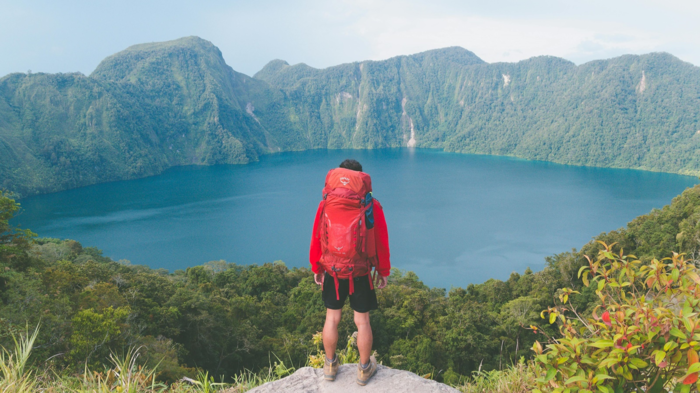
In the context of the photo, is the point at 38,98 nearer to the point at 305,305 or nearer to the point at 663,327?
the point at 305,305

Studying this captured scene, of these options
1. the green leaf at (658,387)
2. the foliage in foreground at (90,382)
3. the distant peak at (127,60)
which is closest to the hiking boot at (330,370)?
the foliage in foreground at (90,382)

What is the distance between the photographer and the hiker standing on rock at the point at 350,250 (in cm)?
408

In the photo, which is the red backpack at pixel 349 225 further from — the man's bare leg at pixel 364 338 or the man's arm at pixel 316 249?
the man's bare leg at pixel 364 338

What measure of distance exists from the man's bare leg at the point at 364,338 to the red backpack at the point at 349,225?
0.37 meters

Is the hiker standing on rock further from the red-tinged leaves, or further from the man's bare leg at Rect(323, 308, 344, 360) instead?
the red-tinged leaves

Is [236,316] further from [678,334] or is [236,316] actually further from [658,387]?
[678,334]

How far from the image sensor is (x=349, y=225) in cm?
406

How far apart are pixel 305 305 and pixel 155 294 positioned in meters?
7.80

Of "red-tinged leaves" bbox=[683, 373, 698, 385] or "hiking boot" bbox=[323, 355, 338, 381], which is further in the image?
"hiking boot" bbox=[323, 355, 338, 381]

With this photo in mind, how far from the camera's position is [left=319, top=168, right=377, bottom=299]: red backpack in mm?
4062

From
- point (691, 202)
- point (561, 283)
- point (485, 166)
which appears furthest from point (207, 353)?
point (485, 166)

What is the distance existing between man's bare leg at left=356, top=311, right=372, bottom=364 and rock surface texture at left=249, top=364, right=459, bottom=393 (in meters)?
0.28

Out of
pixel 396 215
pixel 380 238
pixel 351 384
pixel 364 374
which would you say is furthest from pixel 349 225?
pixel 396 215

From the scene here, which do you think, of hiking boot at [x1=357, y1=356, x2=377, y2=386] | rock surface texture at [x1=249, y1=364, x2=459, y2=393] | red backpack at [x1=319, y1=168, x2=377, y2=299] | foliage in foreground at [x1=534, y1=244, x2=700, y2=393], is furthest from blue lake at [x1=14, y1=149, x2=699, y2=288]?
foliage in foreground at [x1=534, y1=244, x2=700, y2=393]
